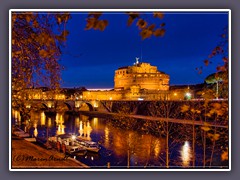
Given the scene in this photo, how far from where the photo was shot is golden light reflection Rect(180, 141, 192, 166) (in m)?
9.18

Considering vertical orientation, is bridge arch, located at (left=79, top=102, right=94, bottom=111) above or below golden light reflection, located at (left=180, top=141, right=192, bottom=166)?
above

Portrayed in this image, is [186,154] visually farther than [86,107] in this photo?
No

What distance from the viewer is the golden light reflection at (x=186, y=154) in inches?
361

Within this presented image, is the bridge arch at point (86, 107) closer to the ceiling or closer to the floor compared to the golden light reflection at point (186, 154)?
closer to the ceiling

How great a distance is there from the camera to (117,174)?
11.8 feet

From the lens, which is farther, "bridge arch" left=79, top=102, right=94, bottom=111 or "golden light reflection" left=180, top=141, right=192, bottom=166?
"bridge arch" left=79, top=102, right=94, bottom=111

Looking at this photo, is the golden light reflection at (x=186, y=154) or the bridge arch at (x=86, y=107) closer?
the golden light reflection at (x=186, y=154)

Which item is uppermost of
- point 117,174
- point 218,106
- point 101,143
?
point 218,106

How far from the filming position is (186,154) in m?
9.98

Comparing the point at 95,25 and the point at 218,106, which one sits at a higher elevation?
the point at 95,25

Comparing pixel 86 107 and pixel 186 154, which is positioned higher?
pixel 86 107
